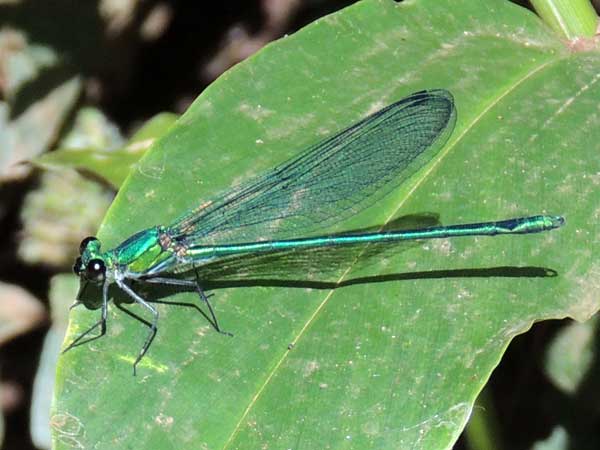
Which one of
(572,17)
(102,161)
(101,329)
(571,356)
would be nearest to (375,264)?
(101,329)

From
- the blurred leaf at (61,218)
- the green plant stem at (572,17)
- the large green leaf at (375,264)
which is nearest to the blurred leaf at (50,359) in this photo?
the blurred leaf at (61,218)

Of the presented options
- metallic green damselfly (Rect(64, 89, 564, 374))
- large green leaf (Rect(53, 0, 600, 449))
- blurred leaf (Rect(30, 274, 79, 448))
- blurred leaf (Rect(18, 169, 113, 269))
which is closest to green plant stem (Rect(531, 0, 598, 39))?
large green leaf (Rect(53, 0, 600, 449))

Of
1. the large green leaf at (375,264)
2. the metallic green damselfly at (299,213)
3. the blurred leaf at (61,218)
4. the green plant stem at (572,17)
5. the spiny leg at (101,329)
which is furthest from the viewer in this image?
the blurred leaf at (61,218)

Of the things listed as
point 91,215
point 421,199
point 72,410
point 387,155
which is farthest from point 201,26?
point 72,410

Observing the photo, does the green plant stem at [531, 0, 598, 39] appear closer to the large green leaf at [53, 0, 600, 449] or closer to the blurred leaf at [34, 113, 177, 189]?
the large green leaf at [53, 0, 600, 449]

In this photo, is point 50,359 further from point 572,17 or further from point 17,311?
point 572,17

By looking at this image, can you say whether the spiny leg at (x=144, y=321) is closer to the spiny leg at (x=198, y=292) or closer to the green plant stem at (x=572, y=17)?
the spiny leg at (x=198, y=292)

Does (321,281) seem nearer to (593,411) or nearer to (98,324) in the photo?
(98,324)
